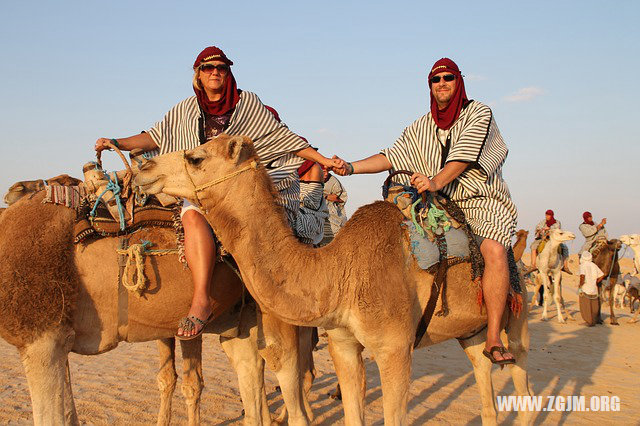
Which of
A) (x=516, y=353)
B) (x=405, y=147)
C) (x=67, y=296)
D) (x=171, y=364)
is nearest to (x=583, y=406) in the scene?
(x=516, y=353)

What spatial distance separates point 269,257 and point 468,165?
6.41 feet

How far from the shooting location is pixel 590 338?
49.5 ft

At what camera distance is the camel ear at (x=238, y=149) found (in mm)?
4348

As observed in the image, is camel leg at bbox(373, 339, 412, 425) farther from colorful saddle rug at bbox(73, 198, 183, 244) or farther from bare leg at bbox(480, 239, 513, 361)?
colorful saddle rug at bbox(73, 198, 183, 244)

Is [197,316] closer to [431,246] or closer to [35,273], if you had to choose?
[35,273]

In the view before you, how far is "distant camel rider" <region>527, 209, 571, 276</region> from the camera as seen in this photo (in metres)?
19.5

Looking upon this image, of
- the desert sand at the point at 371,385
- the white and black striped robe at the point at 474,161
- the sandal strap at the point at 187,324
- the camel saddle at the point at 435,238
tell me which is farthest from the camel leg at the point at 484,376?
the sandal strap at the point at 187,324

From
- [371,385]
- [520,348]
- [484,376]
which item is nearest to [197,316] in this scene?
[484,376]

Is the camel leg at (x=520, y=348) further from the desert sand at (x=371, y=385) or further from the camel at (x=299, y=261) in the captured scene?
the desert sand at (x=371, y=385)

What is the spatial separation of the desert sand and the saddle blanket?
309cm

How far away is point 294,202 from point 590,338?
1222cm

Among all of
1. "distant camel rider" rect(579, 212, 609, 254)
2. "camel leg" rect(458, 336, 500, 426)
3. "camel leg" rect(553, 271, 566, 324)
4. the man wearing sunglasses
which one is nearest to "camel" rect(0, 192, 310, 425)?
the man wearing sunglasses

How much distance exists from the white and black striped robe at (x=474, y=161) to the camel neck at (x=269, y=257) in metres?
1.52

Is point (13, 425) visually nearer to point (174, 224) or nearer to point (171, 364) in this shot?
point (171, 364)
